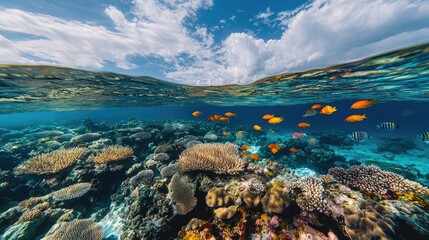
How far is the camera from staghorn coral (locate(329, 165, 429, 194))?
409 cm

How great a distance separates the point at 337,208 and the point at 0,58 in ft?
47.3

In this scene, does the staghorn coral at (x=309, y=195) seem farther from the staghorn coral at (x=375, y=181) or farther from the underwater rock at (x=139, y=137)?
the underwater rock at (x=139, y=137)

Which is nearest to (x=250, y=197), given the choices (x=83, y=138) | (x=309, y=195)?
(x=309, y=195)

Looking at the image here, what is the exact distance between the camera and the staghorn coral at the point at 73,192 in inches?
240

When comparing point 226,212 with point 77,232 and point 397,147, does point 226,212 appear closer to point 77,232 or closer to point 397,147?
point 77,232

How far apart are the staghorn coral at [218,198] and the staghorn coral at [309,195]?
148 centimetres

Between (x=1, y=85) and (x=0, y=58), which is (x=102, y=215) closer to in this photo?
(x=0, y=58)

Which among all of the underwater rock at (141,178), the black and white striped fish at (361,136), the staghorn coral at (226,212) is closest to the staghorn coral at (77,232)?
the underwater rock at (141,178)

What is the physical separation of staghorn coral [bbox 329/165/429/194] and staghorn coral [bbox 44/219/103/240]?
7.09m

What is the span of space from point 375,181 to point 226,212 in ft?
12.5

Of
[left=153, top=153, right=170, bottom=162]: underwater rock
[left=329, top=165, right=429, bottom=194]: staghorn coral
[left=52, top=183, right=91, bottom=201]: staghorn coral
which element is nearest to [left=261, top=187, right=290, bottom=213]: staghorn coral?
[left=329, top=165, right=429, bottom=194]: staghorn coral

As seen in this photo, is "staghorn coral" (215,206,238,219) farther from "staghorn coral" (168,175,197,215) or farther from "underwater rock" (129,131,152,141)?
"underwater rock" (129,131,152,141)

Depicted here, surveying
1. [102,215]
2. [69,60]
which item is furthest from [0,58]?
[102,215]

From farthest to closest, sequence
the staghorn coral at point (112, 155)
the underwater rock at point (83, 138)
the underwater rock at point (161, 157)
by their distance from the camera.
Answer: the underwater rock at point (83, 138) < the underwater rock at point (161, 157) < the staghorn coral at point (112, 155)
